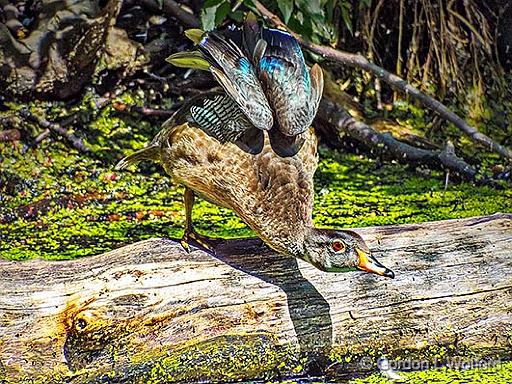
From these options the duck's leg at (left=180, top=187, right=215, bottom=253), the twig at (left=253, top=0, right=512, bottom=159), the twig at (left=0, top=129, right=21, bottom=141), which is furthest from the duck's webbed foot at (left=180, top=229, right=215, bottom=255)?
the twig at (left=0, top=129, right=21, bottom=141)

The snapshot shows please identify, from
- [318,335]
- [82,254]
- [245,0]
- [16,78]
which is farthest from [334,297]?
[16,78]

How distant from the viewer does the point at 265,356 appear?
3469 mm

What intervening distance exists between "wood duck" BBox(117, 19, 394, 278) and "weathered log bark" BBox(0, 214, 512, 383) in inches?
7.6

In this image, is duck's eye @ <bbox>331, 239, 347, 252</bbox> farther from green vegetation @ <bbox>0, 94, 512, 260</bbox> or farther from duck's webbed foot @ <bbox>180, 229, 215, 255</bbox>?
green vegetation @ <bbox>0, 94, 512, 260</bbox>

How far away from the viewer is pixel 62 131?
19.2ft

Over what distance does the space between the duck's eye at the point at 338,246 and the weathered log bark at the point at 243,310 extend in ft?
0.95

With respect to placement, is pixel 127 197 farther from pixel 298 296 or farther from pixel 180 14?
pixel 298 296

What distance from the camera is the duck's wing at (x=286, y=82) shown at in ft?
11.5

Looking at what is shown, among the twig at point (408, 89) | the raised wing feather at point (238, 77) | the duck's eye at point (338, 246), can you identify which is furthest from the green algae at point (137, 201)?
the duck's eye at point (338, 246)

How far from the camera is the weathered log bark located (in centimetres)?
328

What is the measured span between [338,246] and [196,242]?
2.26 ft

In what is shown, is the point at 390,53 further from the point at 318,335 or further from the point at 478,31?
the point at 318,335

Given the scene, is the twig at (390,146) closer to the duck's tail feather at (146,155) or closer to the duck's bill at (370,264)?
the duck's tail feather at (146,155)

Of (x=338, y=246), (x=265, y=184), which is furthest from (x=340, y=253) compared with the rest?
(x=265, y=184)
